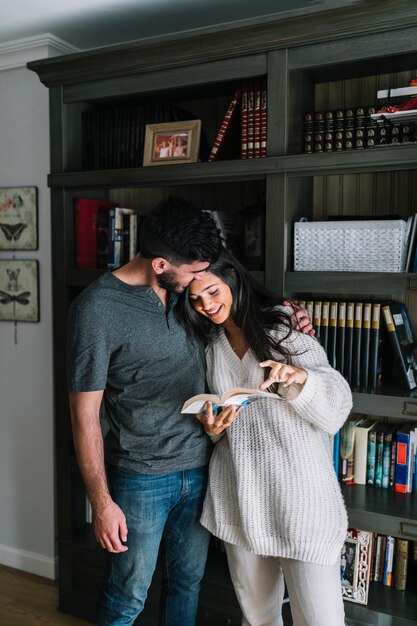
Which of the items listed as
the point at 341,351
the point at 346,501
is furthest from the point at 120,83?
the point at 346,501

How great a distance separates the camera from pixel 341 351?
2.04m

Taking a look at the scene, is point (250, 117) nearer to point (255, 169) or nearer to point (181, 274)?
point (255, 169)

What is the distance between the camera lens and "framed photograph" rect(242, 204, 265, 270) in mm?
2205

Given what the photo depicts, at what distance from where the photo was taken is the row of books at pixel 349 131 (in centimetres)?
192

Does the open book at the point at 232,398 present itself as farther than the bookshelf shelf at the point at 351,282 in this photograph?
No

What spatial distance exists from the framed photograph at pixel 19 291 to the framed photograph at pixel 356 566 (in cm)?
171

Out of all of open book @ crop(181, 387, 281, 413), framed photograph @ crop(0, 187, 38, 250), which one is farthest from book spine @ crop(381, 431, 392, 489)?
framed photograph @ crop(0, 187, 38, 250)

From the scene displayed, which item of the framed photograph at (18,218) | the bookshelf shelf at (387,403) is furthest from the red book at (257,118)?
the framed photograph at (18,218)

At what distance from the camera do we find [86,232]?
2494 millimetres

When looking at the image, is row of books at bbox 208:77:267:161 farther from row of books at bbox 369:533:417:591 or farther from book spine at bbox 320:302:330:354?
row of books at bbox 369:533:417:591

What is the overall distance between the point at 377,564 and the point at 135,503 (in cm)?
98

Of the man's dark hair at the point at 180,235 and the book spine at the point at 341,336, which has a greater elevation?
the man's dark hair at the point at 180,235

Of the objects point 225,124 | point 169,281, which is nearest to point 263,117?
point 225,124

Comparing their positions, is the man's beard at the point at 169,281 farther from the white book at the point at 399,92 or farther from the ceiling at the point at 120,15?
the ceiling at the point at 120,15
